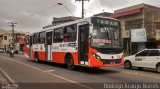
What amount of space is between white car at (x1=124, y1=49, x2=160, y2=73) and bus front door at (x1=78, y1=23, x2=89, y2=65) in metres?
5.02

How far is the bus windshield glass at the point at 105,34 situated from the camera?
50.0 feet

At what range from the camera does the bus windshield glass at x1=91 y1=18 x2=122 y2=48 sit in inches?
600

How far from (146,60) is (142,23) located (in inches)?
646

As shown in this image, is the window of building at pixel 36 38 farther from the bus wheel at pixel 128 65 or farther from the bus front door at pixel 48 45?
the bus wheel at pixel 128 65

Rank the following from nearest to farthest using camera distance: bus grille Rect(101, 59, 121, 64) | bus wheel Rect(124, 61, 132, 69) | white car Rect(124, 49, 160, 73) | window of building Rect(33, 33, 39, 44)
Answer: bus grille Rect(101, 59, 121, 64)
white car Rect(124, 49, 160, 73)
bus wheel Rect(124, 61, 132, 69)
window of building Rect(33, 33, 39, 44)

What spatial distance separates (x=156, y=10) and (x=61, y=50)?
2364 centimetres

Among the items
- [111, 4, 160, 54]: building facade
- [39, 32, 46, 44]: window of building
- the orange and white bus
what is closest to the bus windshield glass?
the orange and white bus

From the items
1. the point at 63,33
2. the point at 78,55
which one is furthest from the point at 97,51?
the point at 63,33

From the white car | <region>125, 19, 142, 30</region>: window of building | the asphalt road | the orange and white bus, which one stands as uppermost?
<region>125, 19, 142, 30</region>: window of building

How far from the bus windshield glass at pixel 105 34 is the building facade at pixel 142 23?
60.7 feet

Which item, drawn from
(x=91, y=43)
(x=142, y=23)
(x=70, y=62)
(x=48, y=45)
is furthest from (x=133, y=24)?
(x=91, y=43)

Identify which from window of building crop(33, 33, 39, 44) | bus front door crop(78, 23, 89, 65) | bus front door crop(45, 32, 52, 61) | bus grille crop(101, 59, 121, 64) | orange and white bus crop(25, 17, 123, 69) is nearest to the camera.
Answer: orange and white bus crop(25, 17, 123, 69)

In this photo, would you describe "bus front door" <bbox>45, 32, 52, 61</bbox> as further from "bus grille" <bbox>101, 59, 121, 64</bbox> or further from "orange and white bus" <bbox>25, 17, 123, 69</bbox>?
"bus grille" <bbox>101, 59, 121, 64</bbox>

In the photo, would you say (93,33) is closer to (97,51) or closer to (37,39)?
(97,51)
